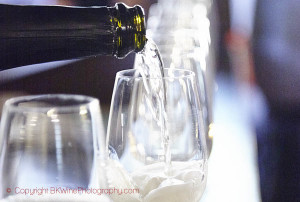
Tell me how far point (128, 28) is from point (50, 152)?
208 mm

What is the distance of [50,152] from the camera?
30 cm

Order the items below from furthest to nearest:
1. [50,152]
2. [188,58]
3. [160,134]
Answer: [188,58]
[160,134]
[50,152]

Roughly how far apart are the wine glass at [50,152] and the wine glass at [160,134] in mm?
131

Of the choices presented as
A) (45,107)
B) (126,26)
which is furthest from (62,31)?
(45,107)

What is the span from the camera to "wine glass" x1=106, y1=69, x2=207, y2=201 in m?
0.45

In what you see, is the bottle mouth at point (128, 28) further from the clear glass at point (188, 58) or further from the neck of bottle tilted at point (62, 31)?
the clear glass at point (188, 58)

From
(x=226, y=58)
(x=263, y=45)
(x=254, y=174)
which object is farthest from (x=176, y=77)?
(x=263, y=45)

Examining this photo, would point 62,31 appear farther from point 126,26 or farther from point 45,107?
point 45,107

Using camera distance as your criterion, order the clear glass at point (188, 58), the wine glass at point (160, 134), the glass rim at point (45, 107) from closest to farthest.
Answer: the glass rim at point (45, 107) → the wine glass at point (160, 134) → the clear glass at point (188, 58)

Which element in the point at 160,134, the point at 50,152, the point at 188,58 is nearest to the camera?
the point at 50,152

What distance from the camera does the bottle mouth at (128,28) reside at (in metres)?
0.47

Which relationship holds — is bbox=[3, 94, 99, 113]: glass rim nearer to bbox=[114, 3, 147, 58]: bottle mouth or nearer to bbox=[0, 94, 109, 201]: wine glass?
bbox=[0, 94, 109, 201]: wine glass

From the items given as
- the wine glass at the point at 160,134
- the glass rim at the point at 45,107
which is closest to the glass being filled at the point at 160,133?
the wine glass at the point at 160,134

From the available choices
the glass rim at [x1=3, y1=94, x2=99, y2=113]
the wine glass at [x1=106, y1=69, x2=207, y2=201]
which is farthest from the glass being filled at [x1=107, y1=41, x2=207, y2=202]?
the glass rim at [x1=3, y1=94, x2=99, y2=113]
